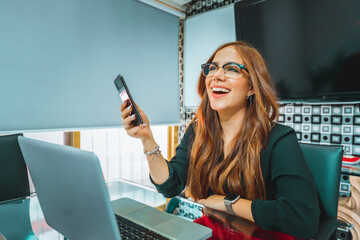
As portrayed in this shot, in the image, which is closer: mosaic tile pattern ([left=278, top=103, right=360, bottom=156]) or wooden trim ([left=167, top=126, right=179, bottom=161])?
mosaic tile pattern ([left=278, top=103, right=360, bottom=156])

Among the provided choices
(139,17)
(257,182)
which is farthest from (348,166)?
(139,17)

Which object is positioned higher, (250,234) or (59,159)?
(59,159)

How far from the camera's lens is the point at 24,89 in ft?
6.66

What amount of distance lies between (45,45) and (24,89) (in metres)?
0.41

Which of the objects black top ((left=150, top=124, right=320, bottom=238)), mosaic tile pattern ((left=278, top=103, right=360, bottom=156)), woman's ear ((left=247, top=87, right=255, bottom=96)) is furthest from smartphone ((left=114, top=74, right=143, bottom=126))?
mosaic tile pattern ((left=278, top=103, right=360, bottom=156))

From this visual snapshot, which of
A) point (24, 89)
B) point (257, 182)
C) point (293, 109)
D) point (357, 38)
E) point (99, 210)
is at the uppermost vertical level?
point (357, 38)

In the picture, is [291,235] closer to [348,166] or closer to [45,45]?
[348,166]

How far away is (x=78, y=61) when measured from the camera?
2320 millimetres

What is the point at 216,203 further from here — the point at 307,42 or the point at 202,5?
the point at 202,5

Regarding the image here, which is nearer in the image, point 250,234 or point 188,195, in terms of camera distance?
point 250,234

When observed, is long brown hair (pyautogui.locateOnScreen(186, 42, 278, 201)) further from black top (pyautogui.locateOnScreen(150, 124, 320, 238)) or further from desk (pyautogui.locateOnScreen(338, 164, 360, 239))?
desk (pyautogui.locateOnScreen(338, 164, 360, 239))

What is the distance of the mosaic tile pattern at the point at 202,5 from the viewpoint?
9.30ft

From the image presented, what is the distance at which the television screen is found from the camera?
1.85m

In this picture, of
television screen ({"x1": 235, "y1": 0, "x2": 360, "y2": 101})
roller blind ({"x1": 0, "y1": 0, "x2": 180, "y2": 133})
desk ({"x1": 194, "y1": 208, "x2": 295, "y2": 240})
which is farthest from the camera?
roller blind ({"x1": 0, "y1": 0, "x2": 180, "y2": 133})
